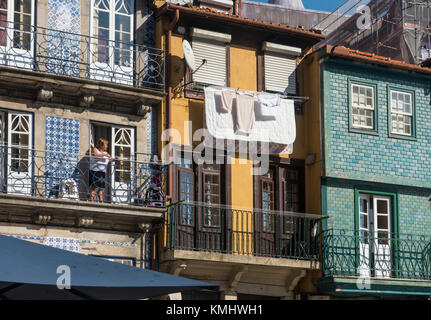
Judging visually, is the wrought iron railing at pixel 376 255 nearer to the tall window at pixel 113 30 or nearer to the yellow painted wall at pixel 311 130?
the yellow painted wall at pixel 311 130

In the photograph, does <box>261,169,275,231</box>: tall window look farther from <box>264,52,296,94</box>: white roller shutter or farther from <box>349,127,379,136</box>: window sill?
<box>349,127,379,136</box>: window sill

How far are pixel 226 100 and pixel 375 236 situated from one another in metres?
4.89

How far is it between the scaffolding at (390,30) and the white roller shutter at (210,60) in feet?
21.4

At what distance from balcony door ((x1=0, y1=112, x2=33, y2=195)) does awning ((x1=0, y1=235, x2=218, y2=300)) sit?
23.4ft

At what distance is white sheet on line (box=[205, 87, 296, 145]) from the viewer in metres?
21.8

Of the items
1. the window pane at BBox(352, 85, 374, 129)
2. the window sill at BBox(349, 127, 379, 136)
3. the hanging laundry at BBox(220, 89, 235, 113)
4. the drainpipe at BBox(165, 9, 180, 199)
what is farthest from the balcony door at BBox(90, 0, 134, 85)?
the window pane at BBox(352, 85, 374, 129)

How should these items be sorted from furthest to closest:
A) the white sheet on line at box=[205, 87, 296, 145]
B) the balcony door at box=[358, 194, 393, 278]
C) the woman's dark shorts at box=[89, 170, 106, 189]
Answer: the balcony door at box=[358, 194, 393, 278] → the white sheet on line at box=[205, 87, 296, 145] → the woman's dark shorts at box=[89, 170, 106, 189]

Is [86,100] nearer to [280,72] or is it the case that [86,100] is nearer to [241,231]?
[241,231]

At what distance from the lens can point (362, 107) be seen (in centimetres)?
2370

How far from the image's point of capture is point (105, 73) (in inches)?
841

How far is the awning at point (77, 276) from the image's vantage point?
11531 mm

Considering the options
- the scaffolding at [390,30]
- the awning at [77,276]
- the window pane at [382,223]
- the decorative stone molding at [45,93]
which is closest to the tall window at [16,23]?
the decorative stone molding at [45,93]
